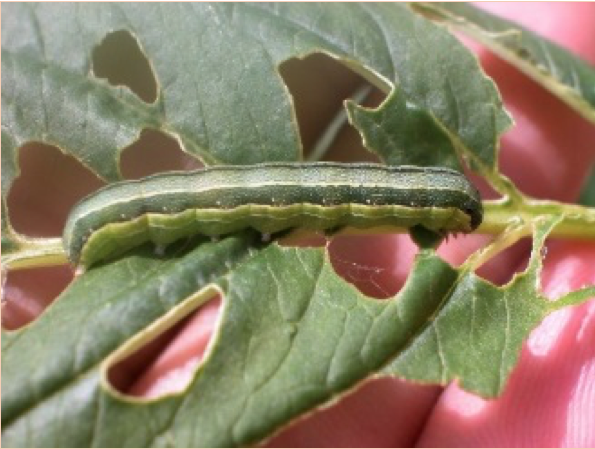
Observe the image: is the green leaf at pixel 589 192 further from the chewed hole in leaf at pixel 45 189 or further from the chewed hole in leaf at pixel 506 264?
the chewed hole in leaf at pixel 45 189

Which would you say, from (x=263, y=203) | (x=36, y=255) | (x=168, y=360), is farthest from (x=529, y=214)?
(x=36, y=255)

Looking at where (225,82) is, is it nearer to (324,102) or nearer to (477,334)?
(477,334)

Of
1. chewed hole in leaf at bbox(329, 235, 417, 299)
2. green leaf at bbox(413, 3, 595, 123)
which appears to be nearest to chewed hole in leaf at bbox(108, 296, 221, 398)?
chewed hole in leaf at bbox(329, 235, 417, 299)

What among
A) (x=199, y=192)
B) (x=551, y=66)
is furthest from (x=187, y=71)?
(x=551, y=66)

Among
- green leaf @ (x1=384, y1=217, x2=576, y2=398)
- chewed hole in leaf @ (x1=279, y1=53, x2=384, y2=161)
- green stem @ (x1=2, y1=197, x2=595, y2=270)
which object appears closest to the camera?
green leaf @ (x1=384, y1=217, x2=576, y2=398)

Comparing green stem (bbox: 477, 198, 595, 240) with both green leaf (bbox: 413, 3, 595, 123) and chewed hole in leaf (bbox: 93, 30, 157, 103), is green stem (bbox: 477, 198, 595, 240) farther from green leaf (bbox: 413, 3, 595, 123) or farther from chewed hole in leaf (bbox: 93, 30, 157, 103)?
chewed hole in leaf (bbox: 93, 30, 157, 103)

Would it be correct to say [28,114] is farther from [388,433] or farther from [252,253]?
[388,433]
